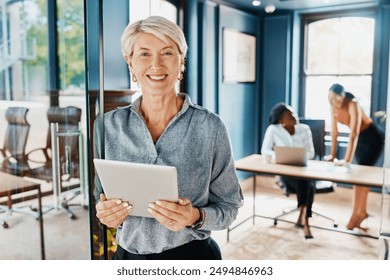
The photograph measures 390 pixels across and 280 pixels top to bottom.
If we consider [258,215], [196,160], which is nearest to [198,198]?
[196,160]

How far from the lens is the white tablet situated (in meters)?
0.83

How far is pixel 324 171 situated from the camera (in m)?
2.61

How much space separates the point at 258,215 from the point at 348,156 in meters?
0.83

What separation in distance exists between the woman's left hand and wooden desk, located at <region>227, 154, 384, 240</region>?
1751 millimetres

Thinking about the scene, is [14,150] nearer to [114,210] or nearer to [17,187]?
[17,187]

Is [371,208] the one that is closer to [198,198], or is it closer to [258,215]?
[258,215]

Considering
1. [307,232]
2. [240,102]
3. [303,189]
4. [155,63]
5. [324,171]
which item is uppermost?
[155,63]

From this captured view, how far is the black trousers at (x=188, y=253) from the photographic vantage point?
0.98 m

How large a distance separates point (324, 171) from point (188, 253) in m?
1.83

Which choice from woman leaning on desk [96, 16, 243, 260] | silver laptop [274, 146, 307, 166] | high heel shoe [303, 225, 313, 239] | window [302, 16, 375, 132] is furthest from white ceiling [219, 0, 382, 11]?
woman leaning on desk [96, 16, 243, 260]

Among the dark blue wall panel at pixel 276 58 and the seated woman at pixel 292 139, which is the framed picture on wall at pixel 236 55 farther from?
the seated woman at pixel 292 139

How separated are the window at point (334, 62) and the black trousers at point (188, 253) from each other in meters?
2.36

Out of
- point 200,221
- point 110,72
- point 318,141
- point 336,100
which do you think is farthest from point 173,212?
point 318,141

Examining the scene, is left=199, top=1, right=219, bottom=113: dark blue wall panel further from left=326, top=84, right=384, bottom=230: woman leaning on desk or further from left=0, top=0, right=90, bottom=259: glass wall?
left=0, top=0, right=90, bottom=259: glass wall
